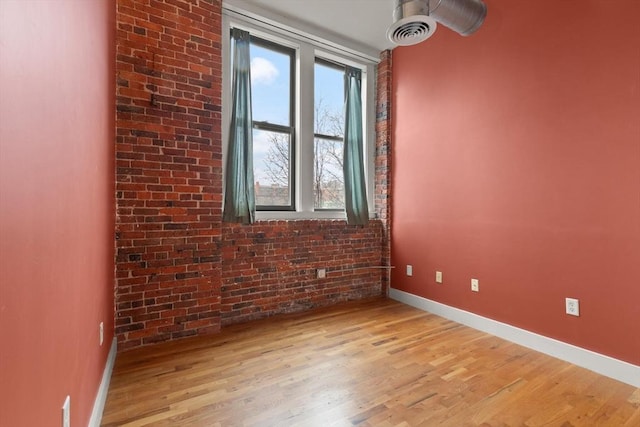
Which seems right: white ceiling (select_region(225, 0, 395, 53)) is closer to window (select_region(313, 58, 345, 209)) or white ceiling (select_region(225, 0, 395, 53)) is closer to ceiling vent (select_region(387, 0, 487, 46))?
window (select_region(313, 58, 345, 209))

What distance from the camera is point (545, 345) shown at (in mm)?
2492

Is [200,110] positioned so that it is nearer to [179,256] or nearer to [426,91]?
[179,256]

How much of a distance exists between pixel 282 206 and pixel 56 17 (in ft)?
8.85

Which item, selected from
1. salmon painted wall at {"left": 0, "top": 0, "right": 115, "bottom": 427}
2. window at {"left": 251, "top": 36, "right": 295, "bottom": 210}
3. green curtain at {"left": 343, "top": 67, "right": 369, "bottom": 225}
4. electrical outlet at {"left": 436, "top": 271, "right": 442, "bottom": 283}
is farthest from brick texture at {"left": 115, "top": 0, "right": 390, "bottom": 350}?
electrical outlet at {"left": 436, "top": 271, "right": 442, "bottom": 283}

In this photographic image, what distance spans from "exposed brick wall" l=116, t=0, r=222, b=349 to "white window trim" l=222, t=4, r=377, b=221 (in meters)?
0.22

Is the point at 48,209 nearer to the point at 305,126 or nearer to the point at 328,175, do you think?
the point at 305,126

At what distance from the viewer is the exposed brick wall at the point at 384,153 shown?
4012 mm

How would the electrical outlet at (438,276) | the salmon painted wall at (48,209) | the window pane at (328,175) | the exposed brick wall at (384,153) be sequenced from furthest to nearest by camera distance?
the exposed brick wall at (384,153) < the window pane at (328,175) < the electrical outlet at (438,276) < the salmon painted wall at (48,209)

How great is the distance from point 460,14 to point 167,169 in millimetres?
2816

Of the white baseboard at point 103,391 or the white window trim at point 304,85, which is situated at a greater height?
the white window trim at point 304,85

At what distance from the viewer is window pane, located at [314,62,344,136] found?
12.5 ft

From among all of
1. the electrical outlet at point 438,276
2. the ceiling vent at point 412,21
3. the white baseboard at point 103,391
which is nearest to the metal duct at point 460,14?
the ceiling vent at point 412,21

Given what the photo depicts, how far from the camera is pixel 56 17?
939 mm

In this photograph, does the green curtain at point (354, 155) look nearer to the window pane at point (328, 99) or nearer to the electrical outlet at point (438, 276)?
the window pane at point (328, 99)
